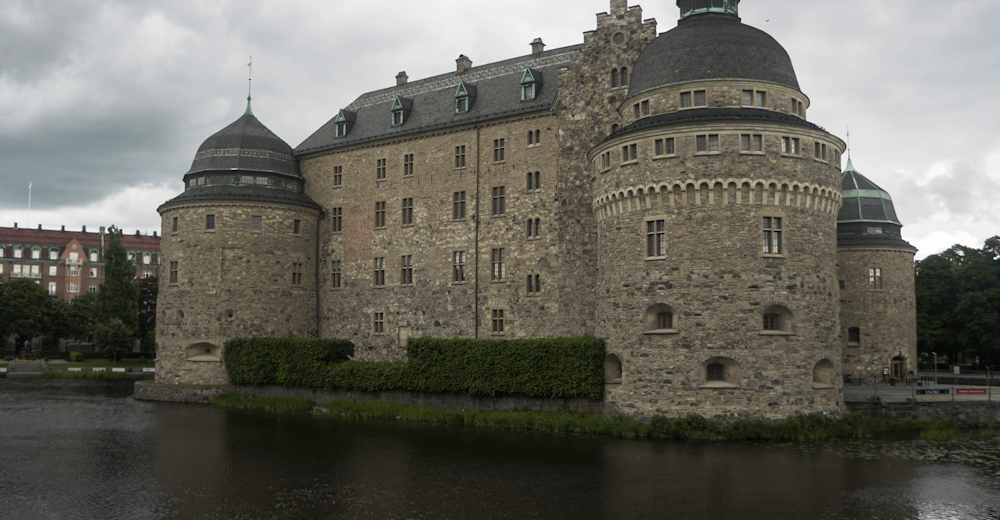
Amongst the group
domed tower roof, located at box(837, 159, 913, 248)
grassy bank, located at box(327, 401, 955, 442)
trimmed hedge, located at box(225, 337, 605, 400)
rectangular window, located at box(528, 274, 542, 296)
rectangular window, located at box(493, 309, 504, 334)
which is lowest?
grassy bank, located at box(327, 401, 955, 442)

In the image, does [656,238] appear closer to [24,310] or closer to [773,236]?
[773,236]

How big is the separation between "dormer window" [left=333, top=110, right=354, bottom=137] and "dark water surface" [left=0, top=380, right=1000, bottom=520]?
2529cm

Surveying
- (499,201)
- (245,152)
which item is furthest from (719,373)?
(245,152)

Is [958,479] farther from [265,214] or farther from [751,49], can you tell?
[265,214]

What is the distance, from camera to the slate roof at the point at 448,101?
4650 centimetres

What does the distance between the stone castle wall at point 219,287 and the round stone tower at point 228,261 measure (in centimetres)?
6

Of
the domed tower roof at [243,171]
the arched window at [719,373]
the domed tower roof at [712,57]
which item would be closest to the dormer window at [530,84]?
the domed tower roof at [712,57]

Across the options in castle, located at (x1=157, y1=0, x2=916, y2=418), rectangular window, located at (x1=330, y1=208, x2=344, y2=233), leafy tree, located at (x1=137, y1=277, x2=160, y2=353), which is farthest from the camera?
leafy tree, located at (x1=137, y1=277, x2=160, y2=353)

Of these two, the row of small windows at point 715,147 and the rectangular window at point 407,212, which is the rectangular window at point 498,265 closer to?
the rectangular window at point 407,212

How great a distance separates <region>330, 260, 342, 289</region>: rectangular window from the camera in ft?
169

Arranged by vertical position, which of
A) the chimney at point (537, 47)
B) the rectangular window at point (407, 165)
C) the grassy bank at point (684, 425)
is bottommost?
the grassy bank at point (684, 425)

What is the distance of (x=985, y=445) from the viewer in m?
30.1

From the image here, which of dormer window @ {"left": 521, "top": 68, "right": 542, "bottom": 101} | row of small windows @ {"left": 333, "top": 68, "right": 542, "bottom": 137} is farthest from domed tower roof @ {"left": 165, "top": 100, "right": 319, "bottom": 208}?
dormer window @ {"left": 521, "top": 68, "right": 542, "bottom": 101}

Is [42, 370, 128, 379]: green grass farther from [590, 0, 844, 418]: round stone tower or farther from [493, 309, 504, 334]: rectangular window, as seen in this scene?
[590, 0, 844, 418]: round stone tower
